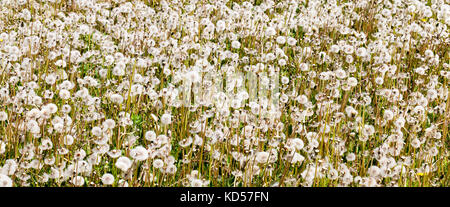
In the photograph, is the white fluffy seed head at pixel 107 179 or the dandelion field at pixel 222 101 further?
the dandelion field at pixel 222 101

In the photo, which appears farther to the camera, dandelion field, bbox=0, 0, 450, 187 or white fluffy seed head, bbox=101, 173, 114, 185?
dandelion field, bbox=0, 0, 450, 187

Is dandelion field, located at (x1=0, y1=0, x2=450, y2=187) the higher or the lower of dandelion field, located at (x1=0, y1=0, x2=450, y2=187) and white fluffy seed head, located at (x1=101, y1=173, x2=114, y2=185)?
the higher

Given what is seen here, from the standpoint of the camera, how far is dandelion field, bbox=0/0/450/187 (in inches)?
98.0

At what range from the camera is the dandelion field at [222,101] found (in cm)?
249

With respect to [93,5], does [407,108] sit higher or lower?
lower

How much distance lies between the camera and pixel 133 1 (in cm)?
542

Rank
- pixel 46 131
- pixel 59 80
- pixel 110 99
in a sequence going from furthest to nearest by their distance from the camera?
pixel 59 80 → pixel 110 99 → pixel 46 131

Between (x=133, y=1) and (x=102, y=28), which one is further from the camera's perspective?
(x=133, y=1)

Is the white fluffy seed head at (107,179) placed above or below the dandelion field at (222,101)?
below

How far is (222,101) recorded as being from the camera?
3043 millimetres

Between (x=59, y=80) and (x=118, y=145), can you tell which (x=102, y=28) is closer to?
(x=59, y=80)
